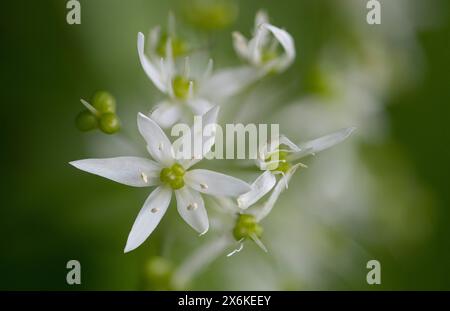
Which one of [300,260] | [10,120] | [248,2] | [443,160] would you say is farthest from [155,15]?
[443,160]

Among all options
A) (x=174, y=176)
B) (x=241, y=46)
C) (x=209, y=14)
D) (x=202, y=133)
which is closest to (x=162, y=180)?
(x=174, y=176)

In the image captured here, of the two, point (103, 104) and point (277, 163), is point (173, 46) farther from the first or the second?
point (277, 163)

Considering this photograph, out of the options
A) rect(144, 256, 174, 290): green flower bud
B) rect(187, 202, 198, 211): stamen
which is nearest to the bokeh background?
rect(144, 256, 174, 290): green flower bud

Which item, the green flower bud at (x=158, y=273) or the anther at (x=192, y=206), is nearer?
the anther at (x=192, y=206)

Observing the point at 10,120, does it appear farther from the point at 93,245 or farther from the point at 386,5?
the point at 386,5

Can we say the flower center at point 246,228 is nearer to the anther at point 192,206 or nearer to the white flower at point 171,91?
the anther at point 192,206

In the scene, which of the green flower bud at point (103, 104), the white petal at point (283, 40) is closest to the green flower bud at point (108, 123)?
the green flower bud at point (103, 104)

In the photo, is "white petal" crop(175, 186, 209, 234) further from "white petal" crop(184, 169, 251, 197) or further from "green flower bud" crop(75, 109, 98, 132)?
"green flower bud" crop(75, 109, 98, 132)
